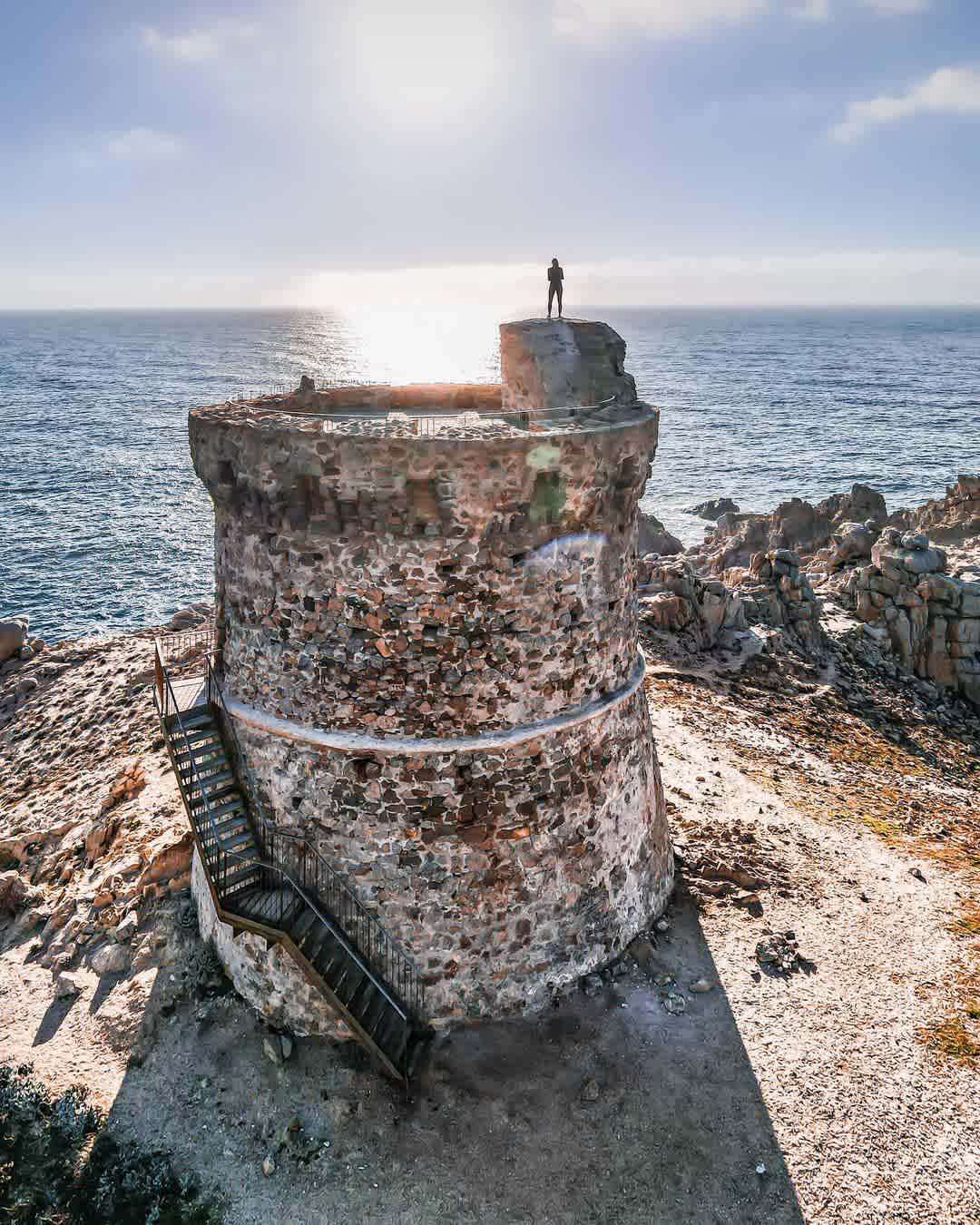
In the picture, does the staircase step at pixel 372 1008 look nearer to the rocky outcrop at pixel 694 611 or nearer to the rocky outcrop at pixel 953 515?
the rocky outcrop at pixel 694 611

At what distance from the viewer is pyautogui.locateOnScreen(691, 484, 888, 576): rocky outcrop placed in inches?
1857

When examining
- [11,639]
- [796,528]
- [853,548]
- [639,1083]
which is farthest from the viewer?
[796,528]

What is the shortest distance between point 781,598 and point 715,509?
105ft

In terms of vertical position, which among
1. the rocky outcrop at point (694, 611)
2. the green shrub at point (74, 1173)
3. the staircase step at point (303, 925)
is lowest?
the green shrub at point (74, 1173)

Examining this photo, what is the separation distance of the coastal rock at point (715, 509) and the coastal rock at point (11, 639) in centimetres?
4608

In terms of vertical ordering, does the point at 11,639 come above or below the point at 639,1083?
above

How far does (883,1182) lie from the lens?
39.5 feet

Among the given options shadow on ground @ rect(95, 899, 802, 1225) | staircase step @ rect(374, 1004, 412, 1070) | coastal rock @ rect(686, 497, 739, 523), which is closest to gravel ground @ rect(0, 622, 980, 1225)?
shadow on ground @ rect(95, 899, 802, 1225)

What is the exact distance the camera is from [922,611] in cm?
3219

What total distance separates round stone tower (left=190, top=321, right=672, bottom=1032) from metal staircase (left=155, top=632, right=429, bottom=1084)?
339mm

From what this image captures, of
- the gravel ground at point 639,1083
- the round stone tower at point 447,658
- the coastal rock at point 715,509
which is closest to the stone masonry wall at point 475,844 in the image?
the round stone tower at point 447,658

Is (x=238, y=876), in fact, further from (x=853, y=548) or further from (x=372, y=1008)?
(x=853, y=548)

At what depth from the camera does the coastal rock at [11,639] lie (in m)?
33.6

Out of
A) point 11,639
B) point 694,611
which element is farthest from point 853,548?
point 11,639
